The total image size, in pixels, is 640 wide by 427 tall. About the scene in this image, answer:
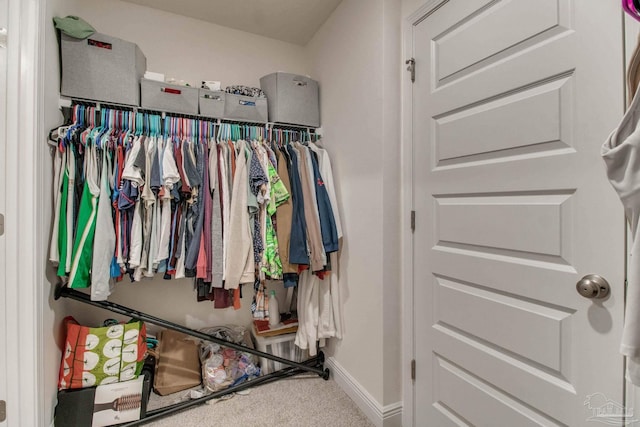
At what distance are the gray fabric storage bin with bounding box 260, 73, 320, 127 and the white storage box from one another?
63.1 inches

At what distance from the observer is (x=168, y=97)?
1793 millimetres

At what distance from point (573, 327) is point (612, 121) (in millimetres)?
650

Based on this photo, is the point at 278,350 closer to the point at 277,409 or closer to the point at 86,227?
the point at 277,409

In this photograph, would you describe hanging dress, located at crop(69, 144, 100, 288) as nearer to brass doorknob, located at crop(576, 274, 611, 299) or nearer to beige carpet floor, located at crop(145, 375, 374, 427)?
beige carpet floor, located at crop(145, 375, 374, 427)

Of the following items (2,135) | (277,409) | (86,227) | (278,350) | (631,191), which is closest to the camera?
(631,191)

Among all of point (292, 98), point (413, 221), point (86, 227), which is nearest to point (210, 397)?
point (86, 227)

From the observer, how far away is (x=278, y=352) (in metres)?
2.12

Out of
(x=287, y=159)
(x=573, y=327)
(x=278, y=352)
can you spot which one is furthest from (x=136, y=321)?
(x=573, y=327)

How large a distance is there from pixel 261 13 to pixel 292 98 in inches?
26.9

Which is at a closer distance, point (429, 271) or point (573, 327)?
point (573, 327)

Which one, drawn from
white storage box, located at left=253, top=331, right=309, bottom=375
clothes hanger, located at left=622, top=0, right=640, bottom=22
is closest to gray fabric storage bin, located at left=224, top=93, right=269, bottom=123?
white storage box, located at left=253, top=331, right=309, bottom=375

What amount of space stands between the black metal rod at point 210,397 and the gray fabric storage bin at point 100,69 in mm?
1817

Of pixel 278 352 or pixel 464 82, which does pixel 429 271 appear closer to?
pixel 464 82

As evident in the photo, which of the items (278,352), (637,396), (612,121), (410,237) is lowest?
(278,352)
